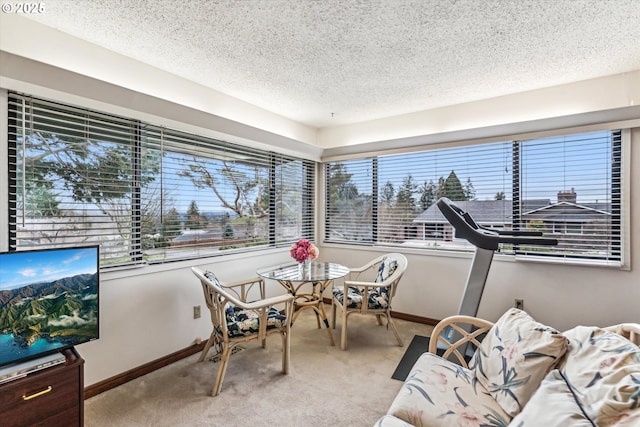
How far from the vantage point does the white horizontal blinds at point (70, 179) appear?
193cm

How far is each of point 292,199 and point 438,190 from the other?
6.25 ft

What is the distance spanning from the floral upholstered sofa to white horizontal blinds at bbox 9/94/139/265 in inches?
91.9

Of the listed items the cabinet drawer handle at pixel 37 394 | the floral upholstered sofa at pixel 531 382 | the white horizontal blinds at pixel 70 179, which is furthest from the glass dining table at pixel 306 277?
the cabinet drawer handle at pixel 37 394

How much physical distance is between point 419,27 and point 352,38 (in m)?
0.46

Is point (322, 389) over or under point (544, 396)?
under

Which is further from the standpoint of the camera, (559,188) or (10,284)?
(559,188)

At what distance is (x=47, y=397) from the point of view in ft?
5.17

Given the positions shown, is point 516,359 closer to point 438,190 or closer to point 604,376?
point 604,376

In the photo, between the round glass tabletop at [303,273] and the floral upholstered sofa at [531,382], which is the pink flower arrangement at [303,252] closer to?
the round glass tabletop at [303,273]

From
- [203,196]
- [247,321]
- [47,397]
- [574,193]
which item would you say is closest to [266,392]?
→ [247,321]

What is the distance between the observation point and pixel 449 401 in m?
1.41

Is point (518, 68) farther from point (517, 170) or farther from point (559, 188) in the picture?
point (559, 188)

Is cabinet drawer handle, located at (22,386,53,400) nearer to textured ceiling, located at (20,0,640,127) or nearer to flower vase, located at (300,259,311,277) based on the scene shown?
flower vase, located at (300,259,311,277)

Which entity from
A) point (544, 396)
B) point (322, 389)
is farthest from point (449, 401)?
point (322, 389)
